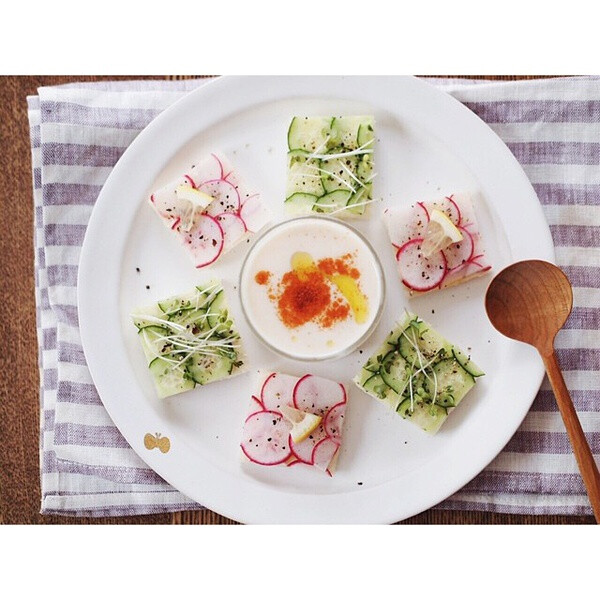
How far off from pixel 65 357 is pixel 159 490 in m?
0.55

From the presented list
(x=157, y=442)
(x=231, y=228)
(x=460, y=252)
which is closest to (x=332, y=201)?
(x=231, y=228)

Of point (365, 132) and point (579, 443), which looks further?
point (365, 132)

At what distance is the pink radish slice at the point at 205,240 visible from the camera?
2469 millimetres

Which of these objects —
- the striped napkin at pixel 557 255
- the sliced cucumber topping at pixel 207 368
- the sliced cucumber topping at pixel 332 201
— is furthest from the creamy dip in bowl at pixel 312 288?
the striped napkin at pixel 557 255

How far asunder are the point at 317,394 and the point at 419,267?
20.7 inches

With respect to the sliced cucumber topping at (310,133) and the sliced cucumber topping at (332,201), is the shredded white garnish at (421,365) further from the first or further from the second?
the sliced cucumber topping at (310,133)

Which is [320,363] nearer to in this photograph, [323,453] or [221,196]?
[323,453]

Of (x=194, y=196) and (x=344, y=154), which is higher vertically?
(x=344, y=154)

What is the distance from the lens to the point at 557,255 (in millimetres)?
2502

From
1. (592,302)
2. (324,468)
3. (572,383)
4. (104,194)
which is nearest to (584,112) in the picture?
(592,302)

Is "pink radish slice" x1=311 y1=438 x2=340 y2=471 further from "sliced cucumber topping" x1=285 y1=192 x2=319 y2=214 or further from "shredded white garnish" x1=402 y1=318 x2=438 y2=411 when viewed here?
"sliced cucumber topping" x1=285 y1=192 x2=319 y2=214

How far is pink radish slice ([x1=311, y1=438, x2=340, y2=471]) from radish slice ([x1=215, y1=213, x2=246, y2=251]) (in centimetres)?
71

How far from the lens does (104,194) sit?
2.46 m

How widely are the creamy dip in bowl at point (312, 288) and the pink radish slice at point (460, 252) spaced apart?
224 mm
